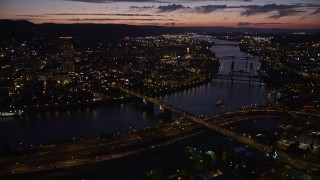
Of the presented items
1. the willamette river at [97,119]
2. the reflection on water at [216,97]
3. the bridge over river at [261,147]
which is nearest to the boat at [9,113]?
the willamette river at [97,119]

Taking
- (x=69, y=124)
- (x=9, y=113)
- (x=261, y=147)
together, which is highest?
(x=261, y=147)

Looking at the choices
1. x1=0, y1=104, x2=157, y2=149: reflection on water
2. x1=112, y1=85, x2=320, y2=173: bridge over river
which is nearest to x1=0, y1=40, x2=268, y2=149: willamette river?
x1=0, y1=104, x2=157, y2=149: reflection on water

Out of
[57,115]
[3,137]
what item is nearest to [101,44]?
[57,115]

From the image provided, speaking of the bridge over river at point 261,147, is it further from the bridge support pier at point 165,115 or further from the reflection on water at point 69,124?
the reflection on water at point 69,124

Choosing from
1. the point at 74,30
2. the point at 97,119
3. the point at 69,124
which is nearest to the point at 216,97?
the point at 97,119

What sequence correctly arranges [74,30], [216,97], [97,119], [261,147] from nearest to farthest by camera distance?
[261,147], [97,119], [216,97], [74,30]

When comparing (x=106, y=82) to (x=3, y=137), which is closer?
(x=3, y=137)

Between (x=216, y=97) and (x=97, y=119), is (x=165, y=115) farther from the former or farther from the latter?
(x=216, y=97)

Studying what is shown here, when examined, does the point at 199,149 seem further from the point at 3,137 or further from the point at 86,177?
the point at 3,137

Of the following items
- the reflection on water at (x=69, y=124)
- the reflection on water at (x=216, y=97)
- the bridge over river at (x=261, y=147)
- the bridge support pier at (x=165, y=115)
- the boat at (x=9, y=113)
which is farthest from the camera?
the reflection on water at (x=216, y=97)
